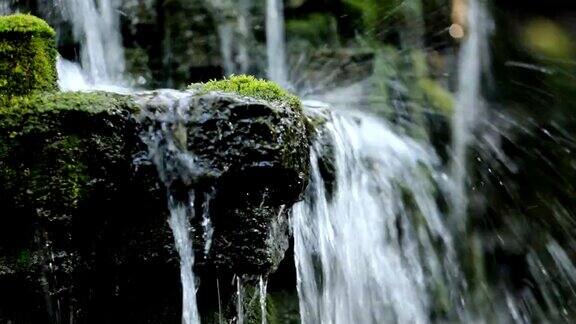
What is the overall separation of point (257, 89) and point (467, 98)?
3092mm

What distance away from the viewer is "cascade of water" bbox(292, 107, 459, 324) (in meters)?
4.09

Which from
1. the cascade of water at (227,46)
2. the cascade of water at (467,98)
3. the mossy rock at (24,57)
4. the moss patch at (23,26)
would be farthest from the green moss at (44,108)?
the cascade of water at (467,98)

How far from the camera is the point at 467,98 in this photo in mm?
5969

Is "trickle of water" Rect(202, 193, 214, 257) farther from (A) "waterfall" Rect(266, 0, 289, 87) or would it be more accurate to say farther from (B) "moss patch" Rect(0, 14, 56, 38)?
(A) "waterfall" Rect(266, 0, 289, 87)

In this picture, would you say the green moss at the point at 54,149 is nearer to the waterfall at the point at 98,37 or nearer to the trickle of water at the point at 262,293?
the trickle of water at the point at 262,293

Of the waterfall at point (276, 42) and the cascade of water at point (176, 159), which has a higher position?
the waterfall at point (276, 42)

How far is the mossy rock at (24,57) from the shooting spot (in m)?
3.04

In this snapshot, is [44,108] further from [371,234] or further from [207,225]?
[371,234]

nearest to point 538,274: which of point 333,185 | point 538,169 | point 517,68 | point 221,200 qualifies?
point 538,169

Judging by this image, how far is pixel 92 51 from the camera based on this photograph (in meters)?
5.82

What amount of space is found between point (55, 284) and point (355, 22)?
4313 mm

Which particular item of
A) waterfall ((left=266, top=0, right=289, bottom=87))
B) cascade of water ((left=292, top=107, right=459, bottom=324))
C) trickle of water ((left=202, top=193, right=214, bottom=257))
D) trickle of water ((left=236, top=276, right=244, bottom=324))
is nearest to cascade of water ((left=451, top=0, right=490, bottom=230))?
cascade of water ((left=292, top=107, right=459, bottom=324))

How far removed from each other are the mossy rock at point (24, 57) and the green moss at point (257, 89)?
75 centimetres

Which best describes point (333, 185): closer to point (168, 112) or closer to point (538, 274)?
point (168, 112)
